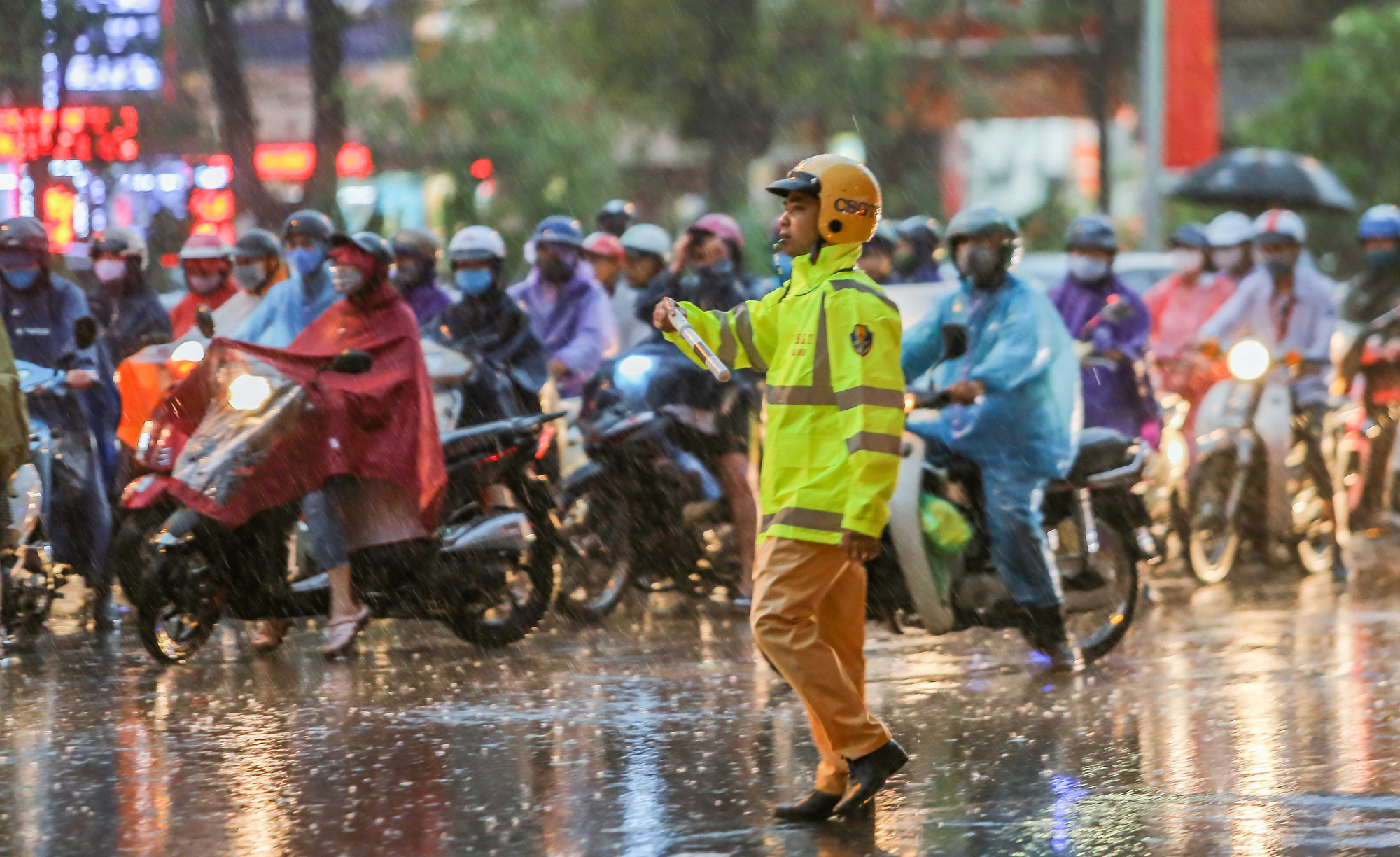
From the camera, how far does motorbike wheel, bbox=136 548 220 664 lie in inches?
340

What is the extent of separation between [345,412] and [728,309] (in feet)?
5.98

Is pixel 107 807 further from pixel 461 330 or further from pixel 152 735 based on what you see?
pixel 461 330

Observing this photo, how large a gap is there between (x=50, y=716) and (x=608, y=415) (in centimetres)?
365

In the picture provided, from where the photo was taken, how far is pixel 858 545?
593 centimetres

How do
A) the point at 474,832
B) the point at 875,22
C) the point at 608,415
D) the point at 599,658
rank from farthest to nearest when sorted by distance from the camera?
the point at 875,22
the point at 608,415
the point at 599,658
the point at 474,832

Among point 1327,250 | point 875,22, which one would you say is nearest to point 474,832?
point 1327,250

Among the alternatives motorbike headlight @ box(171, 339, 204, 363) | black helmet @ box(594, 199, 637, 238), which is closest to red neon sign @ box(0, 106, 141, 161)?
black helmet @ box(594, 199, 637, 238)

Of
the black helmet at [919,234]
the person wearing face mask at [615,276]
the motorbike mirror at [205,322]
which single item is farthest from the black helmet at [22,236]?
the black helmet at [919,234]

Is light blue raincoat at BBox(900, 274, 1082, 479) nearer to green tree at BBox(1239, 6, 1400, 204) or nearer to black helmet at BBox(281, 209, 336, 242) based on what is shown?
black helmet at BBox(281, 209, 336, 242)

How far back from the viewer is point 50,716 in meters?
7.71

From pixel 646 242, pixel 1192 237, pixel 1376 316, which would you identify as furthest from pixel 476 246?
pixel 1376 316

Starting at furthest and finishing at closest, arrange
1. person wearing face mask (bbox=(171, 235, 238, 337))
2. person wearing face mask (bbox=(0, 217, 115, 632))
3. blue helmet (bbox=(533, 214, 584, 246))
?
blue helmet (bbox=(533, 214, 584, 246)) < person wearing face mask (bbox=(171, 235, 238, 337)) < person wearing face mask (bbox=(0, 217, 115, 632))

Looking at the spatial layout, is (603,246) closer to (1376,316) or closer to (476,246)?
(476,246)

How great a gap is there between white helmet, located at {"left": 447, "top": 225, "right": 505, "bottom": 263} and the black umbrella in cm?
1302
